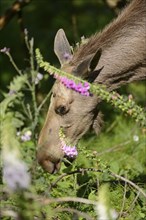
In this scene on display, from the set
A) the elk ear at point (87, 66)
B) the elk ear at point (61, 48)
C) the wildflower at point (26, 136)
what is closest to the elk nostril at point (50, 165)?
the wildflower at point (26, 136)

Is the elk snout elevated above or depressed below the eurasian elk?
below

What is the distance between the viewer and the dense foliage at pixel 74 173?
2.78 metres

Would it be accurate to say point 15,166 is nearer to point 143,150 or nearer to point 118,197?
point 118,197

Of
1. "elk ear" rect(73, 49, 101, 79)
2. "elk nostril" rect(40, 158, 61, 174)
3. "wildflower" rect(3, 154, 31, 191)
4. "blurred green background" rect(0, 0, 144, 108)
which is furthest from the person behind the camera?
"blurred green background" rect(0, 0, 144, 108)

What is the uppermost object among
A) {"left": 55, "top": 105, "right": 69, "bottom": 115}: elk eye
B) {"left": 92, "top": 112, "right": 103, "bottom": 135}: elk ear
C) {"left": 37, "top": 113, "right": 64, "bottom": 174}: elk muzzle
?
{"left": 55, "top": 105, "right": 69, "bottom": 115}: elk eye

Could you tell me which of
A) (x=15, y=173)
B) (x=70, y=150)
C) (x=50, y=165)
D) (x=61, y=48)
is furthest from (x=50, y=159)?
(x=15, y=173)

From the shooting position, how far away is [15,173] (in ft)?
8.70

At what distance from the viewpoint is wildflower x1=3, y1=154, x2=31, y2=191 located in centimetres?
260

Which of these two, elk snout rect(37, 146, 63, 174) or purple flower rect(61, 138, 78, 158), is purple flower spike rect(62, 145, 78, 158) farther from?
elk snout rect(37, 146, 63, 174)

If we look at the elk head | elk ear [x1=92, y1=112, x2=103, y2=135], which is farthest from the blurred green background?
the elk head

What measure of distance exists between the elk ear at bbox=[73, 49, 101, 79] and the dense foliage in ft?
1.15

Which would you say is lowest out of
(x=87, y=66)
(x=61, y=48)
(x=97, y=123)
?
(x=97, y=123)

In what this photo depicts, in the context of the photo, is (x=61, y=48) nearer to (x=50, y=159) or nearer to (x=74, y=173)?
(x=50, y=159)

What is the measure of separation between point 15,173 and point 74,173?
7.14 ft
